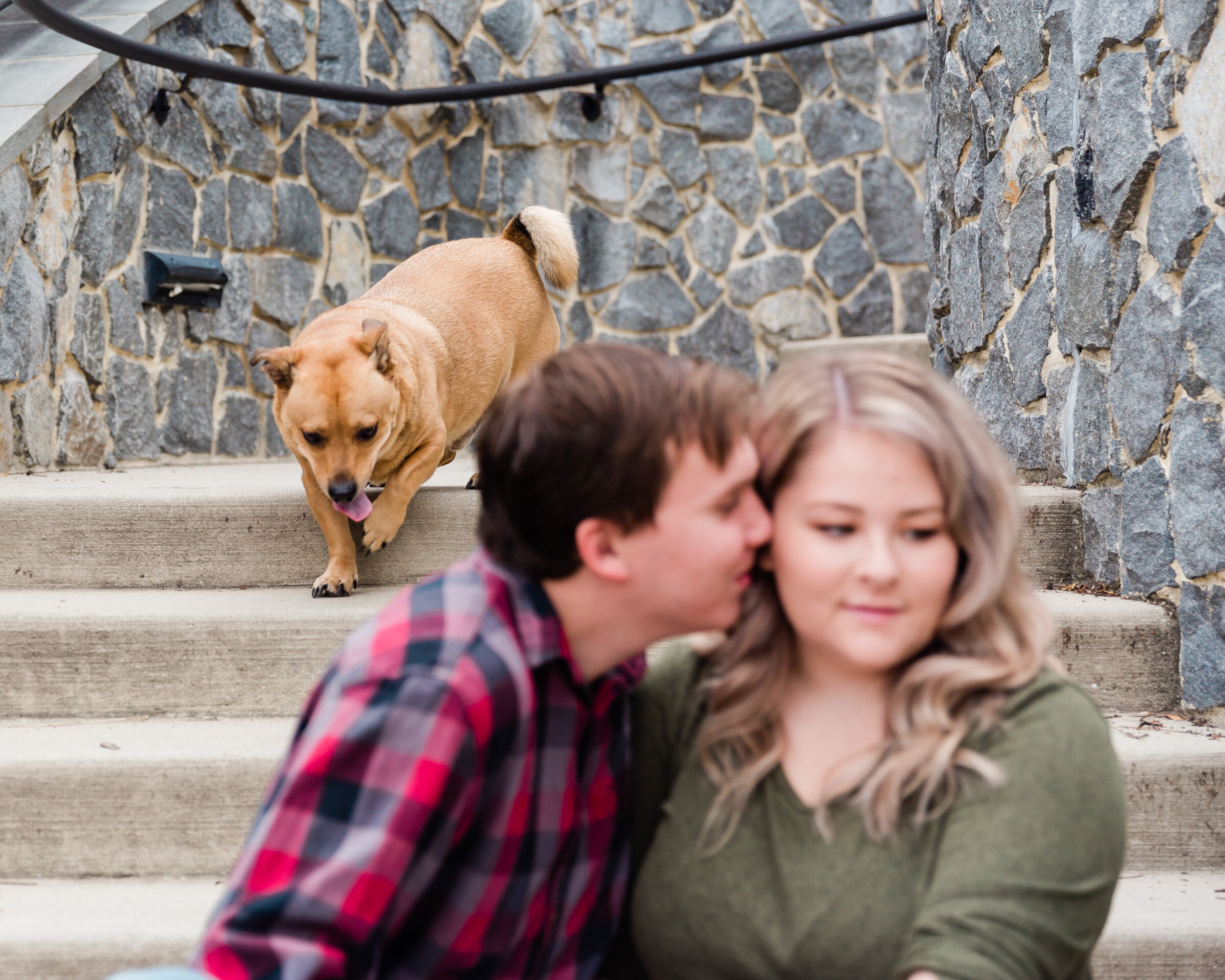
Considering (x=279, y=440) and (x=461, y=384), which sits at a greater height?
(x=461, y=384)

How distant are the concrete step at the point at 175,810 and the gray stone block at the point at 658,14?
515 centimetres

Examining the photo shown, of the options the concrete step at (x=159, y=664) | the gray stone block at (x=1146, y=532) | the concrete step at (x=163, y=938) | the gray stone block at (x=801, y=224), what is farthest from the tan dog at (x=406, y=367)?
the gray stone block at (x=801, y=224)

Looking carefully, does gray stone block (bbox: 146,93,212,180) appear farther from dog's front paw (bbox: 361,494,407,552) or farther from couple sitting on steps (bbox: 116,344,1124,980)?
couple sitting on steps (bbox: 116,344,1124,980)

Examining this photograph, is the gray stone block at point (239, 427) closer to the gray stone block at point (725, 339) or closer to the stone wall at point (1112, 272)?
the gray stone block at point (725, 339)

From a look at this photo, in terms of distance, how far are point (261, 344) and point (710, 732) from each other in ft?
14.1

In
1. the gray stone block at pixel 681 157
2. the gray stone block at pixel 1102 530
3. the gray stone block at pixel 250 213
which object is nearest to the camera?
the gray stone block at pixel 1102 530

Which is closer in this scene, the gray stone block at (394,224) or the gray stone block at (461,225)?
the gray stone block at (394,224)

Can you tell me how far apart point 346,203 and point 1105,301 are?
3.95 metres

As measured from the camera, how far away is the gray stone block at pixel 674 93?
19.5 ft

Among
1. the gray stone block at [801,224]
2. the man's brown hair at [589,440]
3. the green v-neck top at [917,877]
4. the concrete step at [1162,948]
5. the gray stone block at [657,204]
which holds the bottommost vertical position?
the concrete step at [1162,948]

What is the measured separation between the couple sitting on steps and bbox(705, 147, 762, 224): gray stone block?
5.12 meters

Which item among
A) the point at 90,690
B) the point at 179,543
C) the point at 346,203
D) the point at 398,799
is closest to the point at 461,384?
the point at 179,543

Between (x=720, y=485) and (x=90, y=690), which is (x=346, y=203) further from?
(x=720, y=485)

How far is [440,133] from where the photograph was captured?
5707mm
